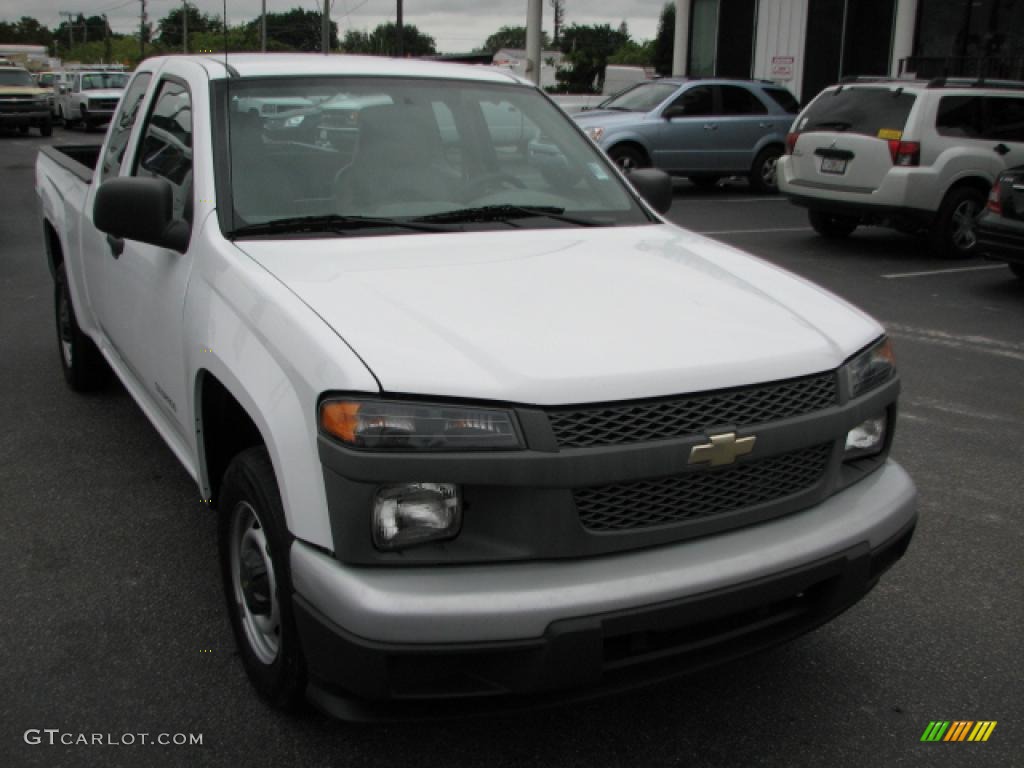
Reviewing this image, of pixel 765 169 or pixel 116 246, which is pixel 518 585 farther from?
pixel 765 169

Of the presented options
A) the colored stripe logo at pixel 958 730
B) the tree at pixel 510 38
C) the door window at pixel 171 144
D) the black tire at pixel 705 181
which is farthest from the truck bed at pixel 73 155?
the tree at pixel 510 38

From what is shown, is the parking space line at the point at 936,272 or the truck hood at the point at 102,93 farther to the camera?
the truck hood at the point at 102,93

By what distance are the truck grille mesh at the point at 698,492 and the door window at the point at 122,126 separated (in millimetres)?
3175

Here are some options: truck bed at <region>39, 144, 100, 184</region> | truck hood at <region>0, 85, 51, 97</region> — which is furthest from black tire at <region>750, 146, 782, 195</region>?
truck hood at <region>0, 85, 51, 97</region>

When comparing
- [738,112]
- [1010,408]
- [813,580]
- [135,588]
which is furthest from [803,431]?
[738,112]

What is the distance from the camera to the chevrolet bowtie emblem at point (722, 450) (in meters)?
2.51

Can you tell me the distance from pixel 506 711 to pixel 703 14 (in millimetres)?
24455

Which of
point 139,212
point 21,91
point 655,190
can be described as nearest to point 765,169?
point 655,190

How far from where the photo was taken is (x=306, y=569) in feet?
8.02

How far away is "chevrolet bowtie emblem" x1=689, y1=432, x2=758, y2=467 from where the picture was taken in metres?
2.51

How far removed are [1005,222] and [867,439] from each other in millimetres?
7043

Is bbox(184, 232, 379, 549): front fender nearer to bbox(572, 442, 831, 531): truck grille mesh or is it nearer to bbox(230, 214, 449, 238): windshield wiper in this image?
bbox(230, 214, 449, 238): windshield wiper

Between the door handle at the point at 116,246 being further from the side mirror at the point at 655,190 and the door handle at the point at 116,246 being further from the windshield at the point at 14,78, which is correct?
the windshield at the point at 14,78

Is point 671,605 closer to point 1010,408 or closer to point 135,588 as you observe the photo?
point 135,588
